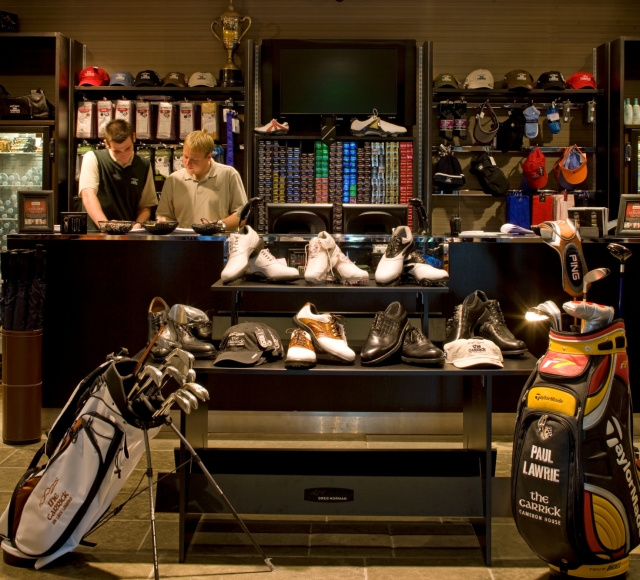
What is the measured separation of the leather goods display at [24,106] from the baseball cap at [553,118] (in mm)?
4136

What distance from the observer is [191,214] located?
504 cm

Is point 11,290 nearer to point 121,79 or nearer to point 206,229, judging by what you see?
point 206,229

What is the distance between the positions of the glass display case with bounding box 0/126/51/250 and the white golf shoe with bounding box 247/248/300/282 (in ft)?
13.1

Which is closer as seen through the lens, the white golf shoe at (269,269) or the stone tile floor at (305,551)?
the stone tile floor at (305,551)

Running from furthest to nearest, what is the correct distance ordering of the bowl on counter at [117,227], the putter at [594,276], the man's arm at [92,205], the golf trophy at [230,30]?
the golf trophy at [230,30] < the man's arm at [92,205] < the bowl on counter at [117,227] < the putter at [594,276]

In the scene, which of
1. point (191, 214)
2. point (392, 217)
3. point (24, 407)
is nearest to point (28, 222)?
point (24, 407)

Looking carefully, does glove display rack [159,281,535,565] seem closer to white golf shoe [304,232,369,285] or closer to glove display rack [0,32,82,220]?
white golf shoe [304,232,369,285]

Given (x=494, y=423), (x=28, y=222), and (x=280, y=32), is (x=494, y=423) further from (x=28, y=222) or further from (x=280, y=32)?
(x=280, y=32)

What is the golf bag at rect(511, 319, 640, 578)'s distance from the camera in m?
2.23

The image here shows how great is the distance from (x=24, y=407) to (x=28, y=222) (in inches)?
35.8

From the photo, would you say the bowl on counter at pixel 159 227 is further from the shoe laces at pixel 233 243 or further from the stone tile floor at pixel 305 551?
the stone tile floor at pixel 305 551

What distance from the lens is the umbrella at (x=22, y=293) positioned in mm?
3732

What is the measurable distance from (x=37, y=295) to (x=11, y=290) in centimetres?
13

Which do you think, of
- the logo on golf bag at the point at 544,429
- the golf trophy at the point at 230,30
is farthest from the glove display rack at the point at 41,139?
the logo on golf bag at the point at 544,429
